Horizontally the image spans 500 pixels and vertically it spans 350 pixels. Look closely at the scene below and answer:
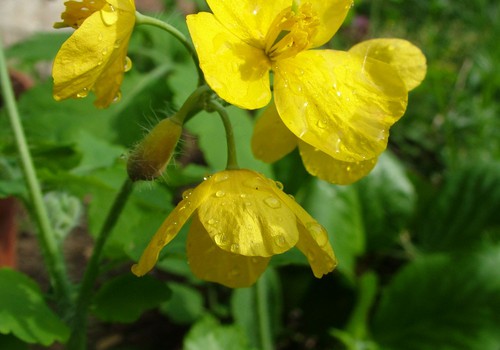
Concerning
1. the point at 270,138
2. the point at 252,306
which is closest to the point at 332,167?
the point at 270,138

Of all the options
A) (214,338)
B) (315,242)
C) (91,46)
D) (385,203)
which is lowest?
(385,203)

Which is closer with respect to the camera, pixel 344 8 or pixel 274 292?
pixel 344 8

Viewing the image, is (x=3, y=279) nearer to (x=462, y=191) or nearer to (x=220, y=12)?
(x=220, y=12)

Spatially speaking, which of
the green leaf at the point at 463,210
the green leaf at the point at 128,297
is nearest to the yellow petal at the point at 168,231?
the green leaf at the point at 128,297

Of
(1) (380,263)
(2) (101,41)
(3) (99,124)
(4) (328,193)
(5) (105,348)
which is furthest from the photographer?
(1) (380,263)

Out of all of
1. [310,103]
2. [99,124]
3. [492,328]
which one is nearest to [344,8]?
[310,103]

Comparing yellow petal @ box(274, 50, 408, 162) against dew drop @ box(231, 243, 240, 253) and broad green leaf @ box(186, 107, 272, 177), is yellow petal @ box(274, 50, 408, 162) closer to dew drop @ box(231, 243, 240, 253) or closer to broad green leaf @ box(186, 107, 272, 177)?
dew drop @ box(231, 243, 240, 253)

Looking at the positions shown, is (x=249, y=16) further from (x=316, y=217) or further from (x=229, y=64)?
(x=316, y=217)
